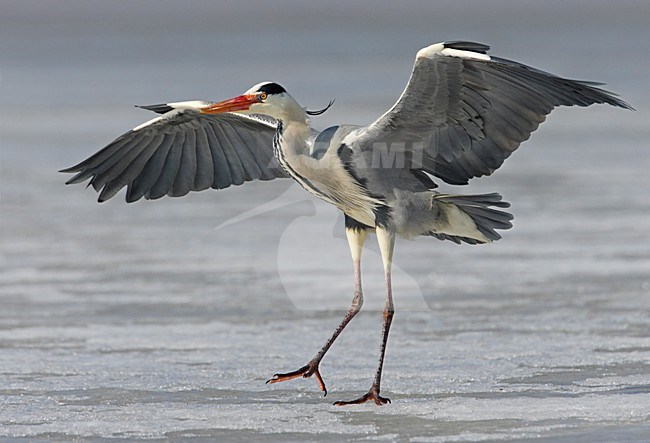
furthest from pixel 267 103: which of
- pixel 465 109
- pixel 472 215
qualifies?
pixel 472 215

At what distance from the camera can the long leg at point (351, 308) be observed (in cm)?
672

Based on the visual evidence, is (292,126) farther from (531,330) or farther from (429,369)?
(531,330)

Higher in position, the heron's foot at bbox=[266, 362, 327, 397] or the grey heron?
the grey heron

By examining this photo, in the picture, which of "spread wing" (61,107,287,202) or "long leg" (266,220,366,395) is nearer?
"long leg" (266,220,366,395)

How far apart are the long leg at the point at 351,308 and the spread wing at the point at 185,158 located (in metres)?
0.92

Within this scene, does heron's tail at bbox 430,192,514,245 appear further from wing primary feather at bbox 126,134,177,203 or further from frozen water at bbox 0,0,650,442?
wing primary feather at bbox 126,134,177,203

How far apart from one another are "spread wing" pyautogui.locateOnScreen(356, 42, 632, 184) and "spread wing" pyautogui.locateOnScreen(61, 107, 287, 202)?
115cm

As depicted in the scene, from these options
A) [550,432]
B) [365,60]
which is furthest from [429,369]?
[365,60]

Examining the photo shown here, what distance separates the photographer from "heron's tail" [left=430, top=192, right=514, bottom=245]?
705 cm

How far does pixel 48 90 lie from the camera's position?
29.0 meters

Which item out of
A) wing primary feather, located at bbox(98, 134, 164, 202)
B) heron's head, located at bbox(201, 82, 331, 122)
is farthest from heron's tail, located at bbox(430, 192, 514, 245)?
wing primary feather, located at bbox(98, 134, 164, 202)

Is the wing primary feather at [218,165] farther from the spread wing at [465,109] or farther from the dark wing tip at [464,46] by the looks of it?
the dark wing tip at [464,46]

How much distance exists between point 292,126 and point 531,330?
6.51 ft

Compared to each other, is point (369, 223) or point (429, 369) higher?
point (369, 223)
